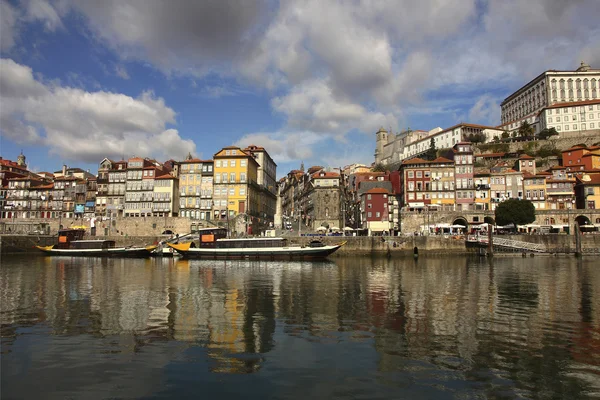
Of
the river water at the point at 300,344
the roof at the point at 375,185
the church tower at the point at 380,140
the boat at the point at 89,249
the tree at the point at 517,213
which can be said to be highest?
the church tower at the point at 380,140

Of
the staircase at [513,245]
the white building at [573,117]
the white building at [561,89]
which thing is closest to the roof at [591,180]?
the staircase at [513,245]

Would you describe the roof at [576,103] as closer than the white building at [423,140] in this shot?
Yes

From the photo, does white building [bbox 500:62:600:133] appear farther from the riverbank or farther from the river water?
the river water

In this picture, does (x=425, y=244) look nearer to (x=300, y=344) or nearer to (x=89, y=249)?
(x=300, y=344)

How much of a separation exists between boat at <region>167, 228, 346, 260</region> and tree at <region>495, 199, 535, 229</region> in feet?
91.7

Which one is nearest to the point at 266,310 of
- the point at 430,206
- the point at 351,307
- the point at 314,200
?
the point at 351,307

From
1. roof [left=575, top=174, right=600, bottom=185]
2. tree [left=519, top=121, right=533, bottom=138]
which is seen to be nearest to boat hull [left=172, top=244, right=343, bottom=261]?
roof [left=575, top=174, right=600, bottom=185]

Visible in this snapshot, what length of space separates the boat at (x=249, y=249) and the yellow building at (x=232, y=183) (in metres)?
16.8

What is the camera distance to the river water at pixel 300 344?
28.4 feet

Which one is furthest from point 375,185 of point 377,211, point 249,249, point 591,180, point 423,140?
point 423,140

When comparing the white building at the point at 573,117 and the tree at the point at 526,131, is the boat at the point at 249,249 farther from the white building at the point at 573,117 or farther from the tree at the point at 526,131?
the white building at the point at 573,117

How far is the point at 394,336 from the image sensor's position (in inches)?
498

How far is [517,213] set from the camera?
198 feet

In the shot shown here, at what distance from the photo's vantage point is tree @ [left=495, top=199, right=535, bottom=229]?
60375 mm
